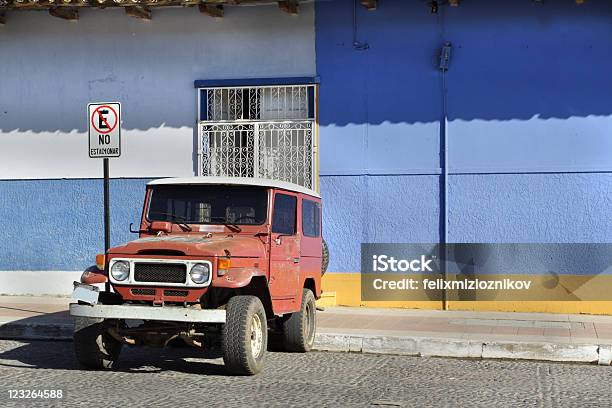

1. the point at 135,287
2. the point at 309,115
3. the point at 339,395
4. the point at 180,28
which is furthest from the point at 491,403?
the point at 180,28

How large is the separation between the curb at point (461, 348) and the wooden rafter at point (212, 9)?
5756 mm

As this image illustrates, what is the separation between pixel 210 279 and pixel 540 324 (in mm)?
5666

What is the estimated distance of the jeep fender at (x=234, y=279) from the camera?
7793mm

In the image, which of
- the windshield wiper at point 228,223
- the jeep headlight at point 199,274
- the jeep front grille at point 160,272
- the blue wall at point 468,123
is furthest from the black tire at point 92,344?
the blue wall at point 468,123

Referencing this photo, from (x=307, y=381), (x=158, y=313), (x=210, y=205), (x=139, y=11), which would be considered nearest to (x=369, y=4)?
(x=139, y=11)

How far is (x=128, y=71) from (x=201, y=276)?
23.9 feet

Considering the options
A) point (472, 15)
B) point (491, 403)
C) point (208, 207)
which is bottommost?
point (491, 403)

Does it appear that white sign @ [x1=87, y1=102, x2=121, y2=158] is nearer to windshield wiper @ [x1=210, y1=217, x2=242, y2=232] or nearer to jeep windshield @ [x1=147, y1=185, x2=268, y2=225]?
jeep windshield @ [x1=147, y1=185, x2=268, y2=225]

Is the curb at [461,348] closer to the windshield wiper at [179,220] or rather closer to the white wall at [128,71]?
the windshield wiper at [179,220]

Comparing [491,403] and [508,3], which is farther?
[508,3]

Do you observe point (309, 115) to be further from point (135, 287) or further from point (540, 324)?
point (135, 287)

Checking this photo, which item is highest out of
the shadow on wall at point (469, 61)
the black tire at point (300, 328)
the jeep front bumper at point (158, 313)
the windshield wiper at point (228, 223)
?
the shadow on wall at point (469, 61)

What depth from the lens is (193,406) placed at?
6758 millimetres

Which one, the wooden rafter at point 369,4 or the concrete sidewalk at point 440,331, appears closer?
the concrete sidewalk at point 440,331
